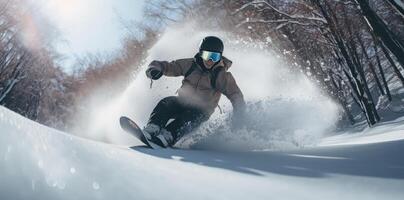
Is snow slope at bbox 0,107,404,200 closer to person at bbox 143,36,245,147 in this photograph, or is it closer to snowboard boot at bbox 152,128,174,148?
snowboard boot at bbox 152,128,174,148

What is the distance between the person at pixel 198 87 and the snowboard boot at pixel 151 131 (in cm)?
26

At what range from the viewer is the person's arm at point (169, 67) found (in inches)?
226

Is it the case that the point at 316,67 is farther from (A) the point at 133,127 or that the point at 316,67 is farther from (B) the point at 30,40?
(B) the point at 30,40

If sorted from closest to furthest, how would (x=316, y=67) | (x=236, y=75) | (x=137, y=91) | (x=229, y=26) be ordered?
(x=137, y=91) < (x=236, y=75) < (x=229, y=26) < (x=316, y=67)

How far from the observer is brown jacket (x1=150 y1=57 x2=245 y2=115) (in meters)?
5.79

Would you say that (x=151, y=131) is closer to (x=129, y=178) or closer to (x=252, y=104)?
(x=252, y=104)

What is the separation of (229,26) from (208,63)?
29.8 feet

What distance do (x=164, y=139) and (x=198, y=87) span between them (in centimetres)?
118

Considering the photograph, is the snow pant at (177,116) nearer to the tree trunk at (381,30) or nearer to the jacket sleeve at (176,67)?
the jacket sleeve at (176,67)

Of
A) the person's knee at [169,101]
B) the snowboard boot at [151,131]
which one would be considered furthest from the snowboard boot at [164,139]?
the person's knee at [169,101]

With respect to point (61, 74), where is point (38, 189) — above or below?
above

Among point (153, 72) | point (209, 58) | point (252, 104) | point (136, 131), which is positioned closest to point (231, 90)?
point (209, 58)

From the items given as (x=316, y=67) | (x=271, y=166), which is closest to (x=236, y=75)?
(x=316, y=67)

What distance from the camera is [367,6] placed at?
612cm
